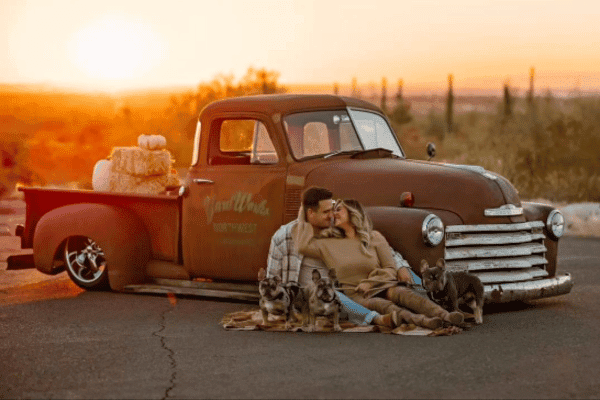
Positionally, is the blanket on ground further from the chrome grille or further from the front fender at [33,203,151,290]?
the front fender at [33,203,151,290]

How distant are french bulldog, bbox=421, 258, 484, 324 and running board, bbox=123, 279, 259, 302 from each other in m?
1.96

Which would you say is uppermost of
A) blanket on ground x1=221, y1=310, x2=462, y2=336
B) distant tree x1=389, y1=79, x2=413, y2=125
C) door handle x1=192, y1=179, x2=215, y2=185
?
distant tree x1=389, y1=79, x2=413, y2=125

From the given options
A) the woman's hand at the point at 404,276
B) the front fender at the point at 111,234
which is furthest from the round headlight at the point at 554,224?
the front fender at the point at 111,234

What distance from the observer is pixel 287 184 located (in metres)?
9.89

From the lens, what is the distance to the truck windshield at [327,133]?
1030 cm

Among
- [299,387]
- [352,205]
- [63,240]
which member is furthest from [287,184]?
→ [299,387]

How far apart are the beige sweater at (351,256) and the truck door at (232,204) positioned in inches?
42.1

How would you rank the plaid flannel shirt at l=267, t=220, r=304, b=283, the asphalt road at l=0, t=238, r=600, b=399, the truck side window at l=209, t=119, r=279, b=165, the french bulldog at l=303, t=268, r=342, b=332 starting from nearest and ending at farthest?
the asphalt road at l=0, t=238, r=600, b=399 < the french bulldog at l=303, t=268, r=342, b=332 < the plaid flannel shirt at l=267, t=220, r=304, b=283 < the truck side window at l=209, t=119, r=279, b=165

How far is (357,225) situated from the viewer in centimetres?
876

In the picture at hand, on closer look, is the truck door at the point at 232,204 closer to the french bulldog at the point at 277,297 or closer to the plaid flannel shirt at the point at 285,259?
the plaid flannel shirt at the point at 285,259

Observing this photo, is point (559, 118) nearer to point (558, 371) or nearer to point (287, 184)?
point (287, 184)

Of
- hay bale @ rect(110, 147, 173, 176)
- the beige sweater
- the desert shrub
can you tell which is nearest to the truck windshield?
the beige sweater

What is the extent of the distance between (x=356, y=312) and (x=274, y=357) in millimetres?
1354

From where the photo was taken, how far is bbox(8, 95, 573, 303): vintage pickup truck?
927 centimetres
